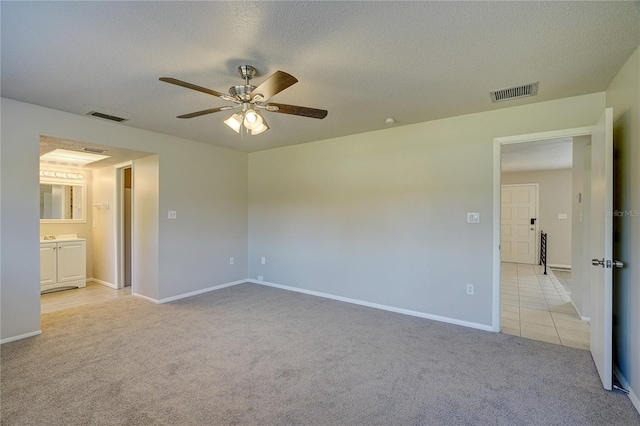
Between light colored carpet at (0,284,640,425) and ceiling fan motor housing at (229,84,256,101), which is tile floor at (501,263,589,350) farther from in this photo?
ceiling fan motor housing at (229,84,256,101)

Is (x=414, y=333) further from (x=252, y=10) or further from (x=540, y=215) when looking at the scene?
(x=540, y=215)

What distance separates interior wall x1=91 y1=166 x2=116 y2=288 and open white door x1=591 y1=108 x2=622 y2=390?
6401 millimetres

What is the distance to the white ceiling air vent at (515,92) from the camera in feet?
8.72

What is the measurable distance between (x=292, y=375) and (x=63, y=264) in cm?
477

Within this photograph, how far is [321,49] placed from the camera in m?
2.07

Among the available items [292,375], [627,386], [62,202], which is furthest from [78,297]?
[627,386]

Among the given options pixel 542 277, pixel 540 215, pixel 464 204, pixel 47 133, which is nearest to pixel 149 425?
pixel 47 133

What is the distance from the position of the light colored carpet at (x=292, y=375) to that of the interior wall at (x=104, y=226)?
175 centimetres

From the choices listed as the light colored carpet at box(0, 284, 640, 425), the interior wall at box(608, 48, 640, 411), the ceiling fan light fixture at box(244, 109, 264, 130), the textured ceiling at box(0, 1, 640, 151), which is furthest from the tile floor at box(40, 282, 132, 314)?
the interior wall at box(608, 48, 640, 411)

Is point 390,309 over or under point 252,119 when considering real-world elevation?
under

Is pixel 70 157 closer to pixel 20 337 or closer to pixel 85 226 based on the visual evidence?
pixel 85 226

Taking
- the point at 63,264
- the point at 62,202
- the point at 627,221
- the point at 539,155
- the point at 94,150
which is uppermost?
the point at 539,155

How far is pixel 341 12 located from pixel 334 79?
2.71ft

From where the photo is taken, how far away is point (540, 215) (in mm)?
7645
